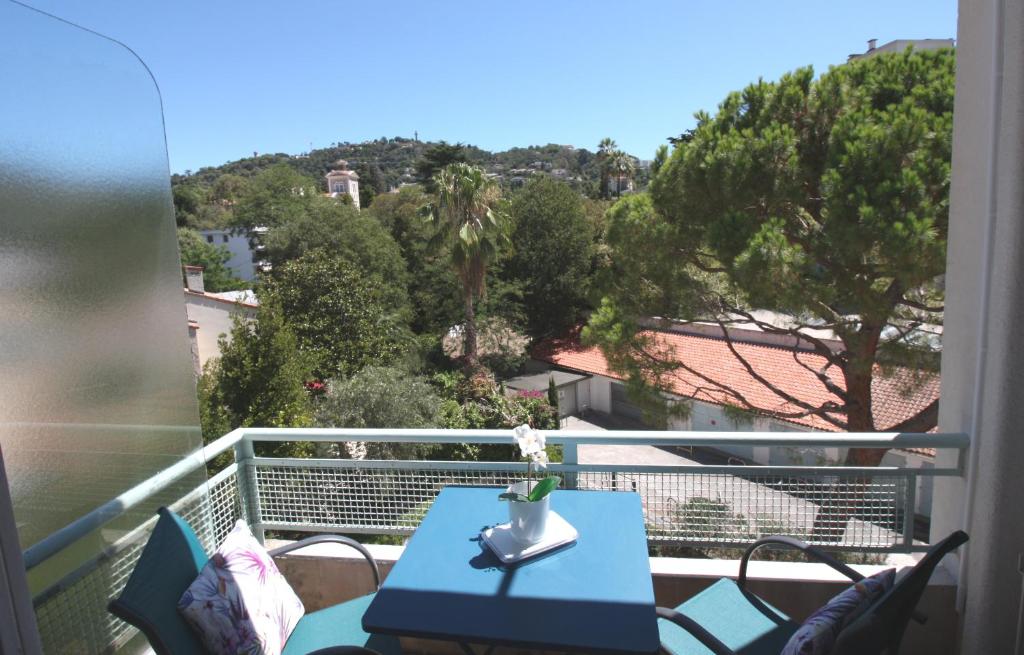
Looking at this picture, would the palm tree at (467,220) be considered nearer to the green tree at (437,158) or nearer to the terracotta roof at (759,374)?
the terracotta roof at (759,374)

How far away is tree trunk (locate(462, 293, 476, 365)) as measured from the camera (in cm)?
1980

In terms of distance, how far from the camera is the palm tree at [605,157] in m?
38.7

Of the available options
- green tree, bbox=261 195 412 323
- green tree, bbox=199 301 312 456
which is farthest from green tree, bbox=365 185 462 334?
green tree, bbox=199 301 312 456

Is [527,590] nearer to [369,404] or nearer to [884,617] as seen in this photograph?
[884,617]

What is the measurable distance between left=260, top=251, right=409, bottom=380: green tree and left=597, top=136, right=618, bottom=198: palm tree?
25.9 m

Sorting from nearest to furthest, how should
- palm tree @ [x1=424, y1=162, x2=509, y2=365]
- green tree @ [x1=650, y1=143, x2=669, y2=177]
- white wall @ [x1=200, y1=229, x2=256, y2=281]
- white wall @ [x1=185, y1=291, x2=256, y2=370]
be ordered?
green tree @ [x1=650, y1=143, x2=669, y2=177], white wall @ [x1=185, y1=291, x2=256, y2=370], palm tree @ [x1=424, y1=162, x2=509, y2=365], white wall @ [x1=200, y1=229, x2=256, y2=281]

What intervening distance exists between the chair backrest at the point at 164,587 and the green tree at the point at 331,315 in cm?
1336

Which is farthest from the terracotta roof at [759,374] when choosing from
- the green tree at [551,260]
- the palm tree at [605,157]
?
the palm tree at [605,157]

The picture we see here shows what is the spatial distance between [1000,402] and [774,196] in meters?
5.56

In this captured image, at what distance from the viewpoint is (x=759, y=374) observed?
38.5 ft

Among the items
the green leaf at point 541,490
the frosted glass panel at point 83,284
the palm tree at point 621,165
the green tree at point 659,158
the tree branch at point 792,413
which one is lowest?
the tree branch at point 792,413

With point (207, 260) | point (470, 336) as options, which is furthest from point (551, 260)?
point (207, 260)

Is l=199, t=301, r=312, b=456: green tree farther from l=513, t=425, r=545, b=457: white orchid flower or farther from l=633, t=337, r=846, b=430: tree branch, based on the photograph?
l=513, t=425, r=545, b=457: white orchid flower

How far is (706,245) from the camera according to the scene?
24.1ft
